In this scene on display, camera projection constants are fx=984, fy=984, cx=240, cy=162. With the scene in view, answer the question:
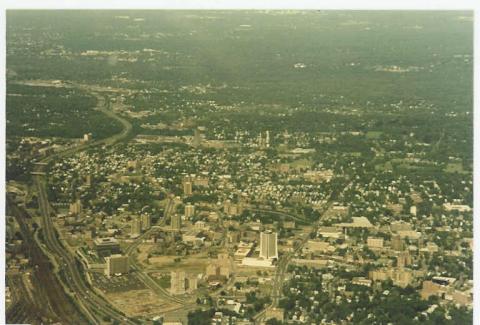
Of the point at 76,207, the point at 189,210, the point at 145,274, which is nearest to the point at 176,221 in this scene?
the point at 189,210

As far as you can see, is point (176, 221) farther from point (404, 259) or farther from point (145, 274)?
point (404, 259)

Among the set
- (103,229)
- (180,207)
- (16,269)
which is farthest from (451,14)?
(16,269)

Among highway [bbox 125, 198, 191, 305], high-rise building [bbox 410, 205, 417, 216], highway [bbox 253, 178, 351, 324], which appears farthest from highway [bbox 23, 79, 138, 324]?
high-rise building [bbox 410, 205, 417, 216]

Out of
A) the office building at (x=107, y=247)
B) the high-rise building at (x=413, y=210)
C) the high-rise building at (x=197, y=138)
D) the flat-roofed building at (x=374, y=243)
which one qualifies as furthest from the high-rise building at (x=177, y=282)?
the high-rise building at (x=413, y=210)

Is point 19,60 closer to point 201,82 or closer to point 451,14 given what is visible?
point 201,82

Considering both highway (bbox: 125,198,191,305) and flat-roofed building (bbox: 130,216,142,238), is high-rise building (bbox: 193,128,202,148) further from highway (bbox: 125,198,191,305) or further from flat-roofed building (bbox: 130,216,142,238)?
flat-roofed building (bbox: 130,216,142,238)

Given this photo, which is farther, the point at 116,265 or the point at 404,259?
the point at 116,265
